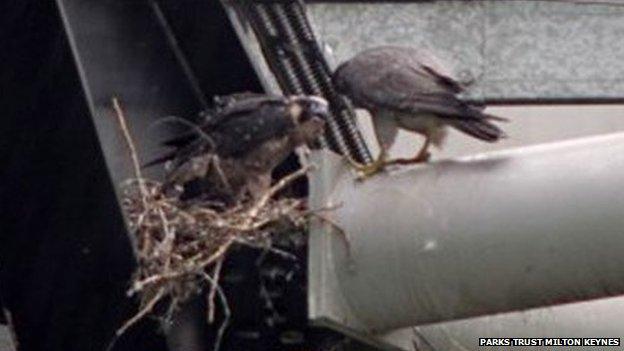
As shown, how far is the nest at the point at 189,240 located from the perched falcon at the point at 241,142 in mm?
343

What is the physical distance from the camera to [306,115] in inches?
376

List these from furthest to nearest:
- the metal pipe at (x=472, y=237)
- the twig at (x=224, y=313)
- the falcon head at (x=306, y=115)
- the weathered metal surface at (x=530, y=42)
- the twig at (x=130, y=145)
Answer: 1. the weathered metal surface at (x=530, y=42)
2. the falcon head at (x=306, y=115)
3. the twig at (x=130, y=145)
4. the twig at (x=224, y=313)
5. the metal pipe at (x=472, y=237)

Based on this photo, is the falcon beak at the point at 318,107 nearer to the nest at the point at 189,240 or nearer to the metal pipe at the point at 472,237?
the nest at the point at 189,240

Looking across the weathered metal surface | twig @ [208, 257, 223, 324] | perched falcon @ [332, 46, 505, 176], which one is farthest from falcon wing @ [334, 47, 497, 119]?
the weathered metal surface

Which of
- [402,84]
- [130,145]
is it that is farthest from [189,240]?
[402,84]

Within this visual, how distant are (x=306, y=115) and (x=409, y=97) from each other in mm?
468

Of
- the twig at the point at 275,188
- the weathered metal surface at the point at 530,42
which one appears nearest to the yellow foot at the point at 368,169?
the twig at the point at 275,188

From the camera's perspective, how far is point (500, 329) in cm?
980

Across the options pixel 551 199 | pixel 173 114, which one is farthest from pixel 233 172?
pixel 551 199

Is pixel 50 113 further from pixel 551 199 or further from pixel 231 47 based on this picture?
pixel 551 199

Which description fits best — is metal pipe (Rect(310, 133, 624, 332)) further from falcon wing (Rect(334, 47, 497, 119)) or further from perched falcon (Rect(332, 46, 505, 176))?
falcon wing (Rect(334, 47, 497, 119))

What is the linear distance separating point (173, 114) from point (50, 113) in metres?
0.92

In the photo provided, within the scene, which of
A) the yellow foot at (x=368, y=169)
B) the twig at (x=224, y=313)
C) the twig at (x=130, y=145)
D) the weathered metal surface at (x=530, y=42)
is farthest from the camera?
the weathered metal surface at (x=530, y=42)

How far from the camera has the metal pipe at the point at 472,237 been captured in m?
8.13
